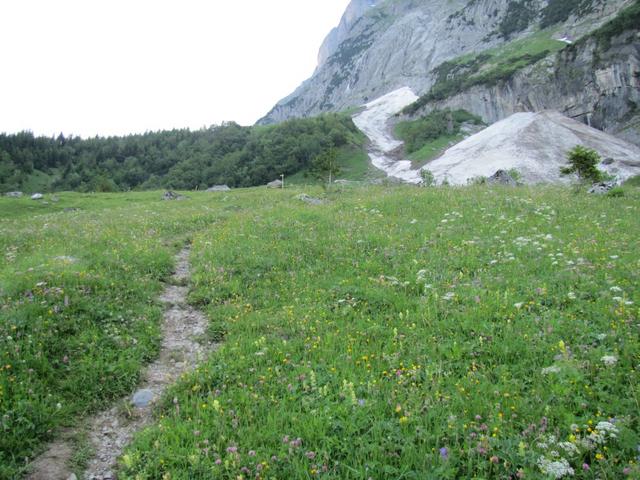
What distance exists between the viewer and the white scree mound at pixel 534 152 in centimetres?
6900

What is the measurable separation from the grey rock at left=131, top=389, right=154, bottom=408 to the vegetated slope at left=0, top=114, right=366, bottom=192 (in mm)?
136142

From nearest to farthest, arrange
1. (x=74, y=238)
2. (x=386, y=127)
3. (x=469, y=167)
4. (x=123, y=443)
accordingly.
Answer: (x=123, y=443) < (x=74, y=238) < (x=469, y=167) < (x=386, y=127)

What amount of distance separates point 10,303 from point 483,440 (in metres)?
9.30

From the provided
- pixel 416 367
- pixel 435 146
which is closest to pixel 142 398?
pixel 416 367

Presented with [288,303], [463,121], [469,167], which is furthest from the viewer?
[463,121]

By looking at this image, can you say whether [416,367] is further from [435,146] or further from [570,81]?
[435,146]

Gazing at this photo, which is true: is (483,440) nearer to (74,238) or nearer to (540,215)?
(540,215)

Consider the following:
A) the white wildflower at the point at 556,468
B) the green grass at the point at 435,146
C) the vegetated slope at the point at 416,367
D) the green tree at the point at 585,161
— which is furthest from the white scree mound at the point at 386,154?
the white wildflower at the point at 556,468

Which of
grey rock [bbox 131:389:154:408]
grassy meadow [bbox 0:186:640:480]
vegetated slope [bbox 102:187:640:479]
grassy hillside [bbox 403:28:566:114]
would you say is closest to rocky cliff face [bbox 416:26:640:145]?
grassy hillside [bbox 403:28:566:114]

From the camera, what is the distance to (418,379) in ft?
20.3

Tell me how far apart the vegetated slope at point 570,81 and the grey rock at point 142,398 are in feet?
370

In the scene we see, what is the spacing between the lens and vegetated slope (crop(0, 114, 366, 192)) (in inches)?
5896

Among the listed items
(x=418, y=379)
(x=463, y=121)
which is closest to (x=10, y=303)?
(x=418, y=379)

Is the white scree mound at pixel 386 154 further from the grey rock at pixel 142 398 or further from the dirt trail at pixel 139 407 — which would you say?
the grey rock at pixel 142 398
